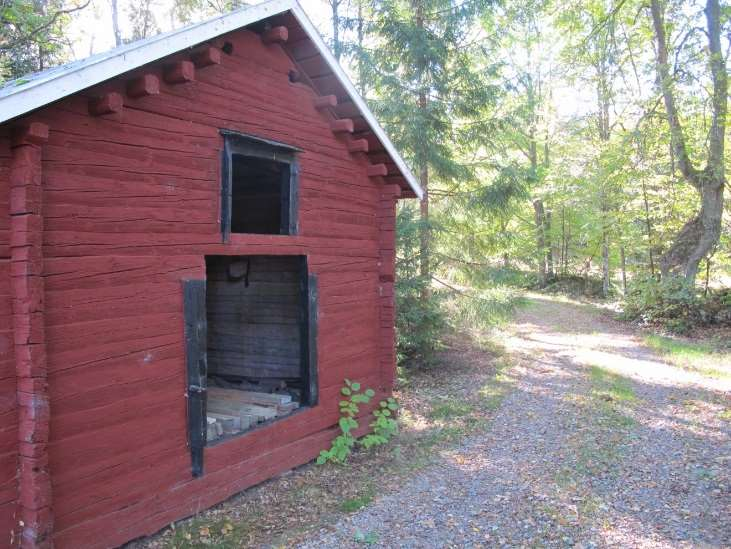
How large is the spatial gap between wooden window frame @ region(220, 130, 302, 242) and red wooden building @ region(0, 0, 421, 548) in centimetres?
2

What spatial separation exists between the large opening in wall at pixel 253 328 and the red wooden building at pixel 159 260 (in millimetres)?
320

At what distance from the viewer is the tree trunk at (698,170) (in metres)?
15.0

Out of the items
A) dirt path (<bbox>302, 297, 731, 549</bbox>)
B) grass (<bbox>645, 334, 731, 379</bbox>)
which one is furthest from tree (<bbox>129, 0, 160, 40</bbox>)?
grass (<bbox>645, 334, 731, 379</bbox>)

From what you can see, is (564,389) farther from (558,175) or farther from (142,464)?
(558,175)

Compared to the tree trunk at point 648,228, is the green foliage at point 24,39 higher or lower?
higher

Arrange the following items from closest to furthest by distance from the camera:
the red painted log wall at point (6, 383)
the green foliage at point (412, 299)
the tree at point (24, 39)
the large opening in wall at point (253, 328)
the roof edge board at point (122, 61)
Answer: the roof edge board at point (122, 61) → the red painted log wall at point (6, 383) → the large opening in wall at point (253, 328) → the tree at point (24, 39) → the green foliage at point (412, 299)

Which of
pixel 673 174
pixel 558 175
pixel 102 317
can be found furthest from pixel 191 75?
pixel 558 175

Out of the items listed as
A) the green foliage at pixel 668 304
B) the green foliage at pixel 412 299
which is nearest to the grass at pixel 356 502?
the green foliage at pixel 412 299

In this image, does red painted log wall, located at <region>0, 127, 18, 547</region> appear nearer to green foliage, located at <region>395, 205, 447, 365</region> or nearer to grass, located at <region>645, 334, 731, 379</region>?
green foliage, located at <region>395, 205, 447, 365</region>

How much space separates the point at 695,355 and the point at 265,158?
495 inches

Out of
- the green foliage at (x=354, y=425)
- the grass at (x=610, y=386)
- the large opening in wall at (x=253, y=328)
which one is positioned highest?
the large opening in wall at (x=253, y=328)

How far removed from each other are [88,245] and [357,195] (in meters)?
3.85

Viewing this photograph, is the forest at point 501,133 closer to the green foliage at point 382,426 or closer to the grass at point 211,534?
the green foliage at point 382,426

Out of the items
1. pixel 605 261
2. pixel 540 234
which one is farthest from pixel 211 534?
pixel 540 234
